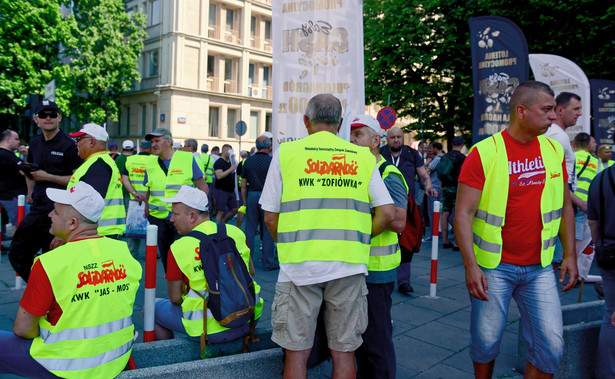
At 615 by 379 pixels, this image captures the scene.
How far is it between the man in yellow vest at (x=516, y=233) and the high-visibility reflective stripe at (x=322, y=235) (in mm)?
749

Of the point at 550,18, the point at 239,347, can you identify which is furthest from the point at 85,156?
the point at 550,18

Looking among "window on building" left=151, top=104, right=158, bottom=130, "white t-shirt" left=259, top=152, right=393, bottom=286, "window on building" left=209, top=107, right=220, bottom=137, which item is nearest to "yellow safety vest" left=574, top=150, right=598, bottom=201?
"white t-shirt" left=259, top=152, right=393, bottom=286

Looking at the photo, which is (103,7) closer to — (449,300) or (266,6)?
(266,6)

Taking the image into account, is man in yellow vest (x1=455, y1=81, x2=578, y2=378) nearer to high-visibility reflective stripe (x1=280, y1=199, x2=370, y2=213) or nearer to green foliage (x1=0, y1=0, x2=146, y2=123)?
high-visibility reflective stripe (x1=280, y1=199, x2=370, y2=213)

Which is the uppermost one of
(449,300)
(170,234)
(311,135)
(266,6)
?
(266,6)

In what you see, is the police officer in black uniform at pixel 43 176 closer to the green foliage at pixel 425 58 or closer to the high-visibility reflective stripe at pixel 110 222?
the high-visibility reflective stripe at pixel 110 222

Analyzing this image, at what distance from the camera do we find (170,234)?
20.6 feet

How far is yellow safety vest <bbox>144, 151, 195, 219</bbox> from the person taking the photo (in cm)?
640

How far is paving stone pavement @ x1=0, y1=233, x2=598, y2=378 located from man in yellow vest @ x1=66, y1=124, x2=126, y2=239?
42.5 inches

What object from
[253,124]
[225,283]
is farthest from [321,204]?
[253,124]

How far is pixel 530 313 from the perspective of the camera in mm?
3162

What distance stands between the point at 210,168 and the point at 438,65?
16613 mm

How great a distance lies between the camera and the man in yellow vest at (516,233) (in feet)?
10.2

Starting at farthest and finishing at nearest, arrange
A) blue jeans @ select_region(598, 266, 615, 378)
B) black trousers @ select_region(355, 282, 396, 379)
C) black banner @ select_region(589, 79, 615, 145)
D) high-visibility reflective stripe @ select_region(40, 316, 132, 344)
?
black banner @ select_region(589, 79, 615, 145)
blue jeans @ select_region(598, 266, 615, 378)
black trousers @ select_region(355, 282, 396, 379)
high-visibility reflective stripe @ select_region(40, 316, 132, 344)
